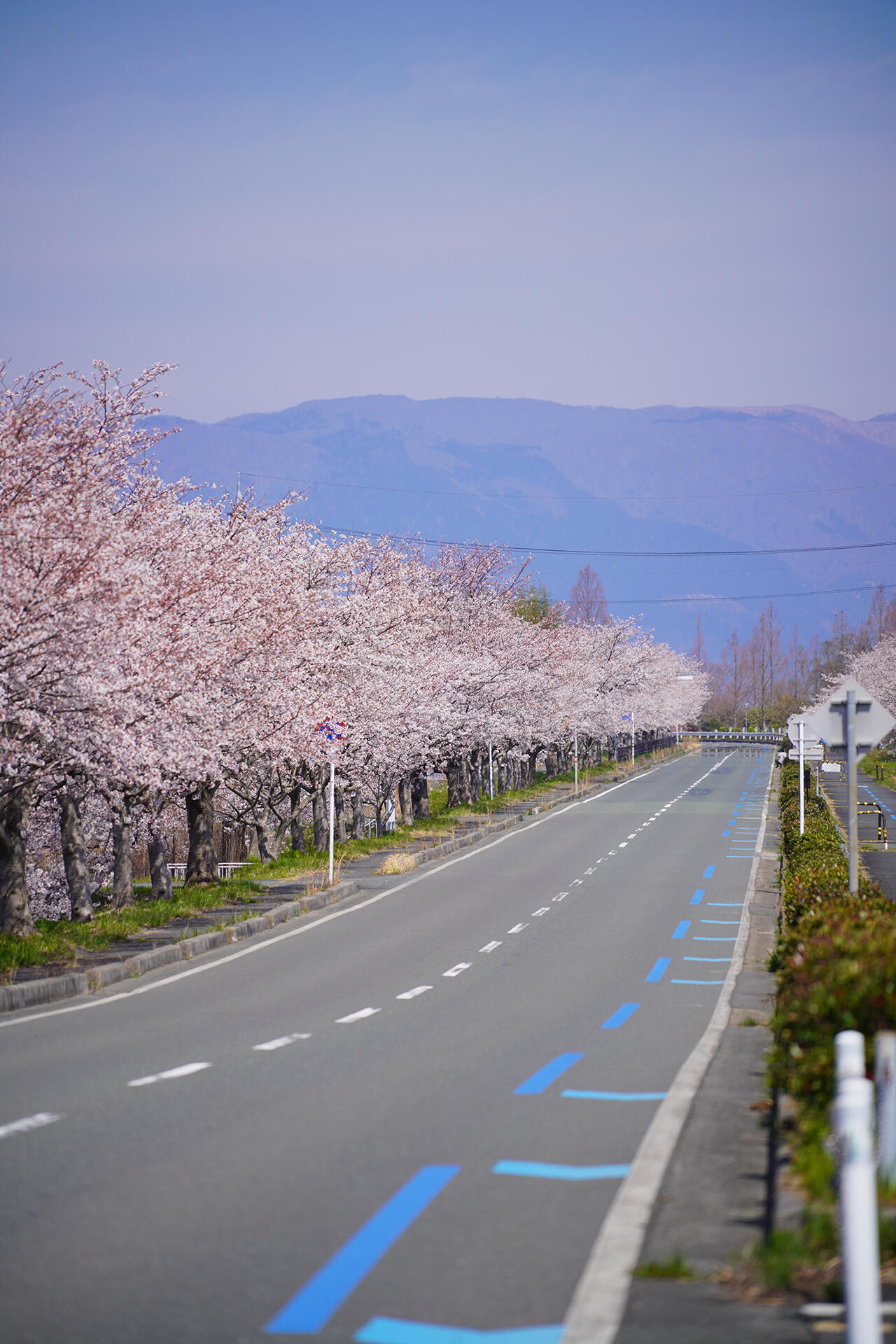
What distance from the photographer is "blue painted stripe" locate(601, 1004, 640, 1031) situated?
1146 cm

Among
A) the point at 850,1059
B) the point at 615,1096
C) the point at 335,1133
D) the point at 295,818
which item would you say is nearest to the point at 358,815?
the point at 295,818

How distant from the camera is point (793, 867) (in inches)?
794

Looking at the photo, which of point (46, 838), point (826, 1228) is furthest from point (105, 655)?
point (46, 838)

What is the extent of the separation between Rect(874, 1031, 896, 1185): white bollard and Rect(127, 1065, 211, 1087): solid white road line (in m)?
5.16

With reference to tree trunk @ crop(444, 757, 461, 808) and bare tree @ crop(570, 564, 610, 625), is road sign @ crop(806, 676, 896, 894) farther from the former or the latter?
bare tree @ crop(570, 564, 610, 625)

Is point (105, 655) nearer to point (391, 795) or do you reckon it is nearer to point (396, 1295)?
point (396, 1295)

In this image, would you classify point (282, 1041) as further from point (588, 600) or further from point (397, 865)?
point (588, 600)

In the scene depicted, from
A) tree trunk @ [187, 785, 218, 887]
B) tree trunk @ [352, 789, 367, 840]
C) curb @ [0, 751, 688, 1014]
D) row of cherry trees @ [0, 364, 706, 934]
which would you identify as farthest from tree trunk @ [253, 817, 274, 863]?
curb @ [0, 751, 688, 1014]

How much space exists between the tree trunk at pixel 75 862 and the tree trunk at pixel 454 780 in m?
27.8

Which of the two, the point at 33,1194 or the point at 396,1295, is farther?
the point at 33,1194

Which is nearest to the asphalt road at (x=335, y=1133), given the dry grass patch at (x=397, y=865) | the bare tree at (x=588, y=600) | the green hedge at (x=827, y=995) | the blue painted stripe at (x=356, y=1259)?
the blue painted stripe at (x=356, y=1259)

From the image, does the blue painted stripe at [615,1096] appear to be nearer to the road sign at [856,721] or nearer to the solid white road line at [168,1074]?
the solid white road line at [168,1074]

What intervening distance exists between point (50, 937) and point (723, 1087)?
9.74 m

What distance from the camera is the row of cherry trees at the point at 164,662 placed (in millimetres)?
14633
